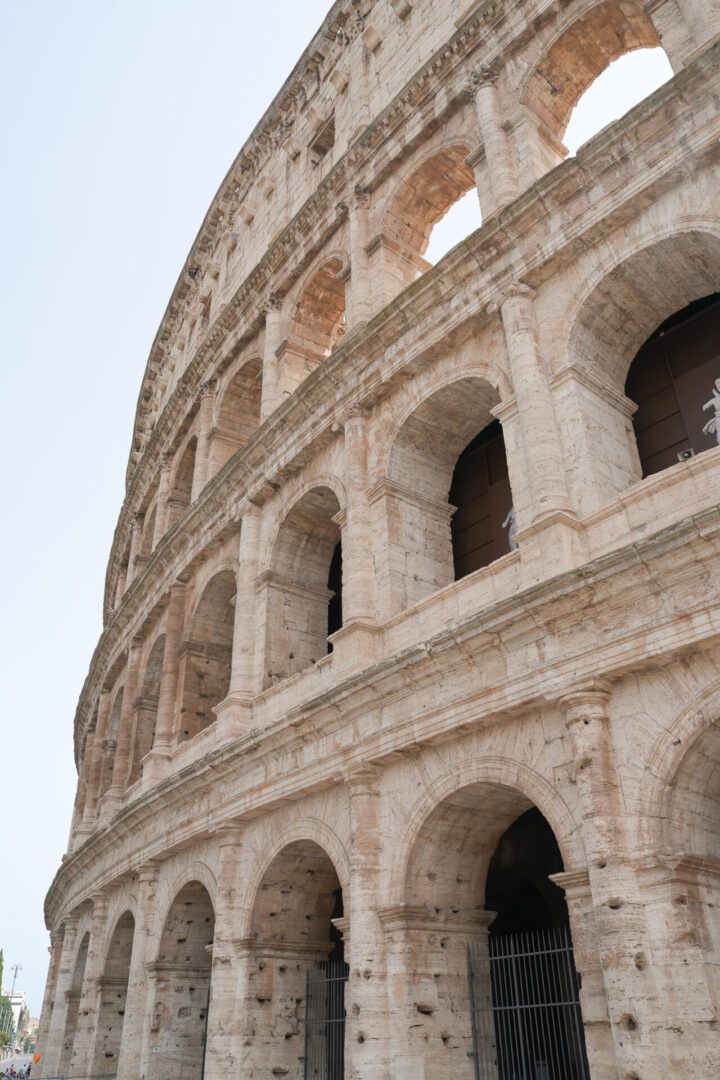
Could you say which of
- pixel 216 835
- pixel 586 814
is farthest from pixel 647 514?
pixel 216 835

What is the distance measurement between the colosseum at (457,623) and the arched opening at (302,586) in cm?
5

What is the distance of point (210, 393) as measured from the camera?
58.9 ft

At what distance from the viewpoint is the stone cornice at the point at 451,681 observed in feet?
22.5

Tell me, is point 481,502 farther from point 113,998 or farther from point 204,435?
point 113,998

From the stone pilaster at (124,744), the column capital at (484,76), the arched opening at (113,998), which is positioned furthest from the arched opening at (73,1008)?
the column capital at (484,76)

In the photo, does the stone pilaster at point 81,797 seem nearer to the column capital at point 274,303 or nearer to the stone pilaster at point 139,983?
the stone pilaster at point 139,983

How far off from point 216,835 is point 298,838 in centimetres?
183

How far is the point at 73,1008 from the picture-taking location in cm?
1684

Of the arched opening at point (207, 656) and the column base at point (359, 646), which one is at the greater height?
the arched opening at point (207, 656)

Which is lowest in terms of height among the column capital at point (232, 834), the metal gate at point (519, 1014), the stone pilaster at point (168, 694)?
the metal gate at point (519, 1014)

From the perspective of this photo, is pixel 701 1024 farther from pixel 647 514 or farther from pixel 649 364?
pixel 649 364

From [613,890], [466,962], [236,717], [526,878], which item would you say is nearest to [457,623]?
[613,890]

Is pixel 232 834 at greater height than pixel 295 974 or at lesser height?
greater

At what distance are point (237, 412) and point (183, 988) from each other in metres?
10.3
